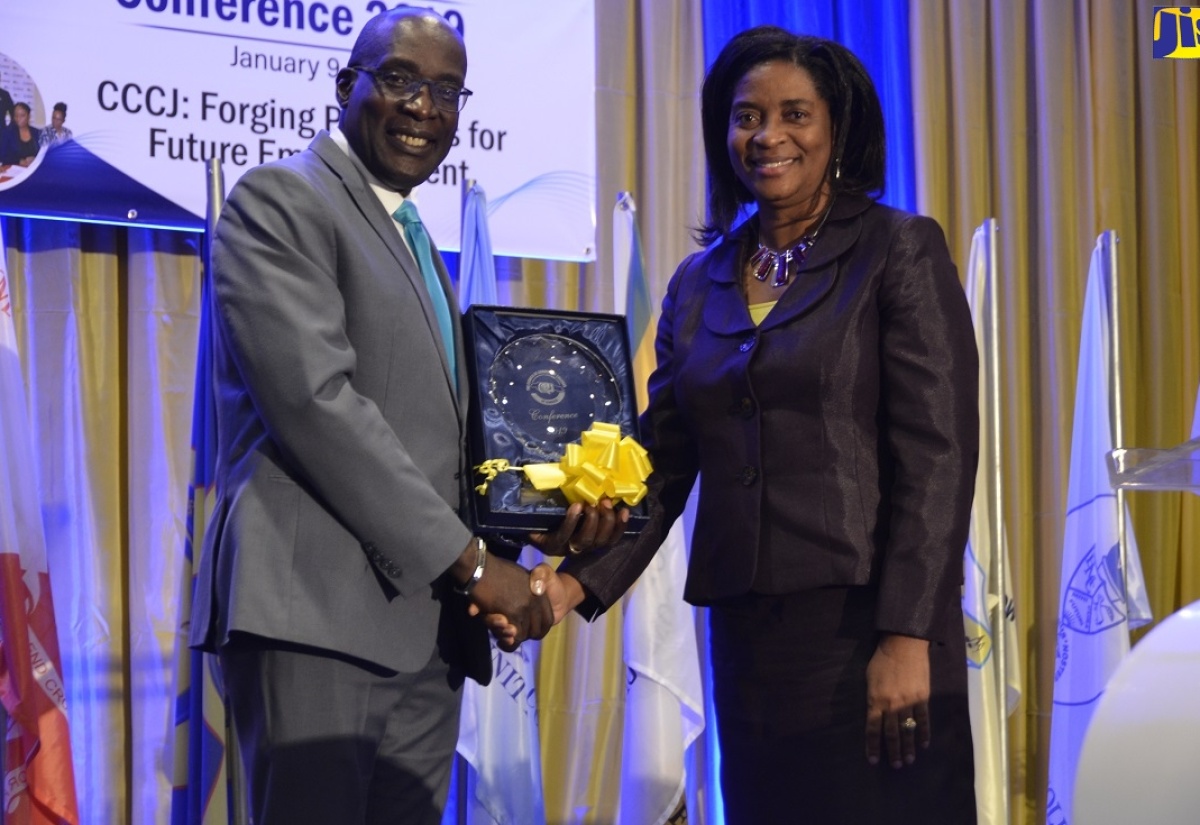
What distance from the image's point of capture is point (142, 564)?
373 cm

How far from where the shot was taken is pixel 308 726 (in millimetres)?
1961

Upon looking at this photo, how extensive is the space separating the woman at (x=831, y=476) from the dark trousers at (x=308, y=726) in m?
0.55

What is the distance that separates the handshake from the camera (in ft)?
6.95

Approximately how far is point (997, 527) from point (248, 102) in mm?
2500

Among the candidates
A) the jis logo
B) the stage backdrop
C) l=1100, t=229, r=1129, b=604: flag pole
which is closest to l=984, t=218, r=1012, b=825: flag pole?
l=1100, t=229, r=1129, b=604: flag pole

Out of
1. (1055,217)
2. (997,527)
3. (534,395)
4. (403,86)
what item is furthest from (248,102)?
(1055,217)

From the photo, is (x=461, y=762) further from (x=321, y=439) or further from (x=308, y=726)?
(x=321, y=439)

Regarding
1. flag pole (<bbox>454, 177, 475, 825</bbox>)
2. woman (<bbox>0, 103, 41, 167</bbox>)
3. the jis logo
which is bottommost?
flag pole (<bbox>454, 177, 475, 825</bbox>)

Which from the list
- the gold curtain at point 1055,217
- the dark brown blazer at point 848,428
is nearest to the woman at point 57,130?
the dark brown blazer at point 848,428

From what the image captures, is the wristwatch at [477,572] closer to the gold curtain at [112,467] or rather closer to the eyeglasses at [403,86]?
the eyeglasses at [403,86]

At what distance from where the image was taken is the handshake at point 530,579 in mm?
2117

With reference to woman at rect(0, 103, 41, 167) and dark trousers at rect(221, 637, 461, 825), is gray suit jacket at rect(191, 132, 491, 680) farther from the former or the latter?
woman at rect(0, 103, 41, 167)

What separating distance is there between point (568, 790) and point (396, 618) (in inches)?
89.8

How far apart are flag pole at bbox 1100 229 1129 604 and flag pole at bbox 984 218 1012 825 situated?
1.17 ft
